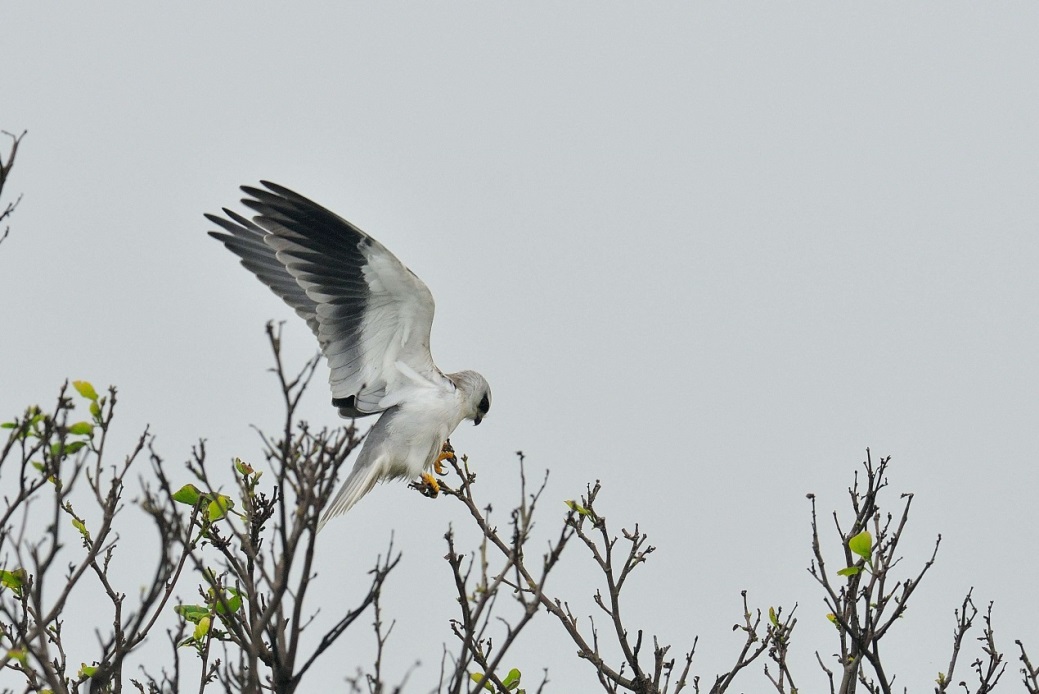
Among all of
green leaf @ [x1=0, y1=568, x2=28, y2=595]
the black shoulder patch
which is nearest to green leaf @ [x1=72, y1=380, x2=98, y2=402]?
green leaf @ [x1=0, y1=568, x2=28, y2=595]

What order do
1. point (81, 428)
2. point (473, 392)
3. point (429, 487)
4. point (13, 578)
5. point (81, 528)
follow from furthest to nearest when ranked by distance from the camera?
point (473, 392) → point (429, 487) → point (81, 528) → point (13, 578) → point (81, 428)

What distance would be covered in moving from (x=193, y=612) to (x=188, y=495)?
0.49 m

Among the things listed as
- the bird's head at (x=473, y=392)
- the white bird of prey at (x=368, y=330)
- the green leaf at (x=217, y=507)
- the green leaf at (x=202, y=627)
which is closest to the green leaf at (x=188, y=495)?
the green leaf at (x=217, y=507)

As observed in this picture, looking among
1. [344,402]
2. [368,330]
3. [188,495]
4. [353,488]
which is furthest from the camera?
→ [344,402]

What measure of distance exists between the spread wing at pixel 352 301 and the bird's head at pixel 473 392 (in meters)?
0.21

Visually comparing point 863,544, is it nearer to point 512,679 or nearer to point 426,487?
point 512,679

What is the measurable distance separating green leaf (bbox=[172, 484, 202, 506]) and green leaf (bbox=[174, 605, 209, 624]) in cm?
43

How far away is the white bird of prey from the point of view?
672cm

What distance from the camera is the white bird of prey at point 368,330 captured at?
6.72m

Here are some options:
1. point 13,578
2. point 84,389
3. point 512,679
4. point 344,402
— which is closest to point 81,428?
point 84,389

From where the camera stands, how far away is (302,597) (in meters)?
3.45

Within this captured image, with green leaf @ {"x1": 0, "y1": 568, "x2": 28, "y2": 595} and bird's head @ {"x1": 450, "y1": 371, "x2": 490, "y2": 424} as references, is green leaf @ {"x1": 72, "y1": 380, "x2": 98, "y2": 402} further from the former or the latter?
bird's head @ {"x1": 450, "y1": 371, "x2": 490, "y2": 424}

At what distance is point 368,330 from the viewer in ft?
22.8

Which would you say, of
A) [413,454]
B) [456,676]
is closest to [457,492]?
[413,454]
